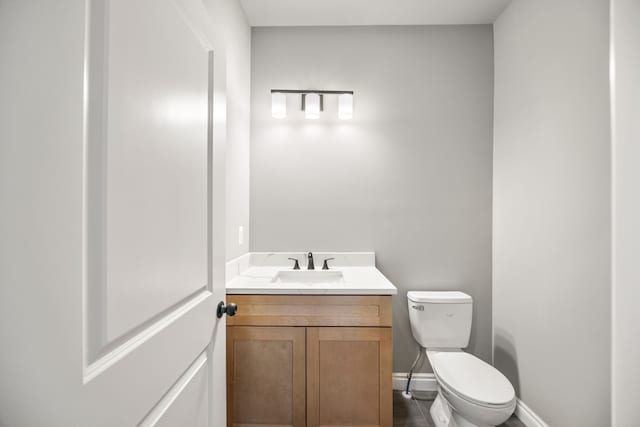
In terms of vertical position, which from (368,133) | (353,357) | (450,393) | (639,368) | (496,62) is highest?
(496,62)

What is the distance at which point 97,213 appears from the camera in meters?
0.52

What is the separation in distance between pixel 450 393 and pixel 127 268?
1577 mm

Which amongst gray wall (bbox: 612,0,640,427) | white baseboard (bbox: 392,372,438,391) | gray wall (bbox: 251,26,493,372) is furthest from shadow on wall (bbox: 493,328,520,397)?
gray wall (bbox: 612,0,640,427)

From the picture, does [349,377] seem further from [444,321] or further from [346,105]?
[346,105]

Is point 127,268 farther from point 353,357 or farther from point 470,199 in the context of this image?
point 470,199

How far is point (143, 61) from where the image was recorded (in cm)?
64

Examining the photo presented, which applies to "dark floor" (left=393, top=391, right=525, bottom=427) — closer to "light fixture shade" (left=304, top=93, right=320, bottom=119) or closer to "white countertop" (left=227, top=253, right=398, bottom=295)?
"white countertop" (left=227, top=253, right=398, bottom=295)

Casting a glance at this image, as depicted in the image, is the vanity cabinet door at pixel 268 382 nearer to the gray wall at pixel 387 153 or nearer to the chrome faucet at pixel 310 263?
the chrome faucet at pixel 310 263

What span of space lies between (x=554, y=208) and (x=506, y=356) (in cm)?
103

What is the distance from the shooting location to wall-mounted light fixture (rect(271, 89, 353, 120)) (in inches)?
83.1

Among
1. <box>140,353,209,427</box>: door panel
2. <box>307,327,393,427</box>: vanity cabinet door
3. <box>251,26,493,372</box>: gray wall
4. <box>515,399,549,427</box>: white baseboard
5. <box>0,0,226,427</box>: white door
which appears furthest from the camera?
<box>251,26,493,372</box>: gray wall

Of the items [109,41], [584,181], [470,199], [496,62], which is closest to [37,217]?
[109,41]

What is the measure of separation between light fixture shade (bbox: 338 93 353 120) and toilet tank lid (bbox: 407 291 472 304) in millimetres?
1287

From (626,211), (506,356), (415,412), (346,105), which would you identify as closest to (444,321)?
(506,356)
